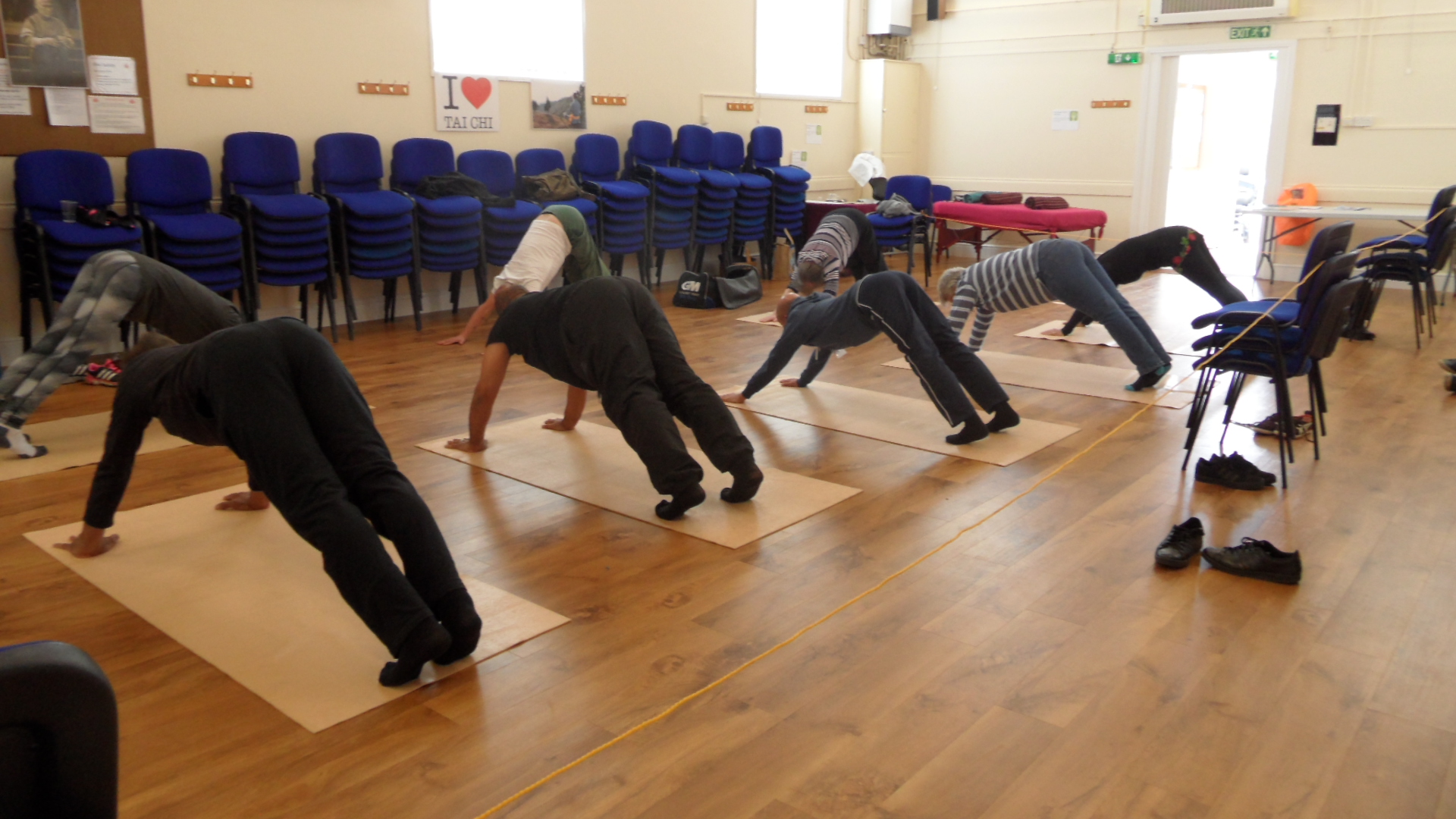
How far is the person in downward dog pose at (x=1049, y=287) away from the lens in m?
4.78

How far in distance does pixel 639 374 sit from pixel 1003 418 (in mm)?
1735

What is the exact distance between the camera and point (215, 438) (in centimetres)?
A: 249

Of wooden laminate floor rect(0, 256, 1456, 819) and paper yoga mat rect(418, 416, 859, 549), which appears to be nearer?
wooden laminate floor rect(0, 256, 1456, 819)

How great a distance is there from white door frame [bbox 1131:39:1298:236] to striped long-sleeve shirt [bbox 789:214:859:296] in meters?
4.95

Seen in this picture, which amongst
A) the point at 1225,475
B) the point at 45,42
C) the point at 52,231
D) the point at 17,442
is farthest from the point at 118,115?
the point at 1225,475

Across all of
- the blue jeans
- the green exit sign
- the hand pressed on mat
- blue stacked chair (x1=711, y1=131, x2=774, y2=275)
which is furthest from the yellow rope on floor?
the green exit sign

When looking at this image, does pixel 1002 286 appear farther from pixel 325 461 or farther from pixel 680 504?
pixel 325 461

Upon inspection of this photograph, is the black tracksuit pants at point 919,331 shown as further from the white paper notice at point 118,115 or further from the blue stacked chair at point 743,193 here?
the blue stacked chair at point 743,193

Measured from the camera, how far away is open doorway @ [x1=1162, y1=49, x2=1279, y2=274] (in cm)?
1241

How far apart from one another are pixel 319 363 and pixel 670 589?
1058mm

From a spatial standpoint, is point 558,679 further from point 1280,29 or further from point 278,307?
point 1280,29

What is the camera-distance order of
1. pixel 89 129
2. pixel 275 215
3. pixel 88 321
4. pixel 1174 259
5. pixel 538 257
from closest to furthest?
pixel 88 321 < pixel 538 257 < pixel 1174 259 < pixel 89 129 < pixel 275 215

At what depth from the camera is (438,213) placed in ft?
20.2

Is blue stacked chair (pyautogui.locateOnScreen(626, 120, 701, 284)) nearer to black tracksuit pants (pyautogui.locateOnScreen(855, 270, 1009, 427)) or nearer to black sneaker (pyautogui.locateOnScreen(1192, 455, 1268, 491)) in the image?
black tracksuit pants (pyautogui.locateOnScreen(855, 270, 1009, 427))
